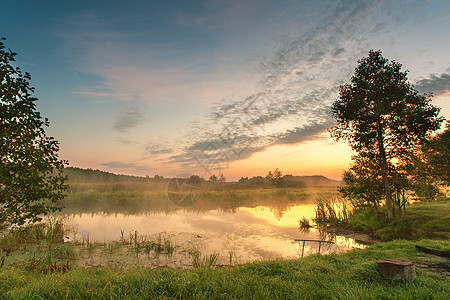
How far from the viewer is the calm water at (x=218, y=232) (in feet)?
31.9

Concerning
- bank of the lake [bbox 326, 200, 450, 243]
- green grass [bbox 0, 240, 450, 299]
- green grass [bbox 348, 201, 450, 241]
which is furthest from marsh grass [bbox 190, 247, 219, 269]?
green grass [bbox 348, 201, 450, 241]

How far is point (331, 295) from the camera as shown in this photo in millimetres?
3957

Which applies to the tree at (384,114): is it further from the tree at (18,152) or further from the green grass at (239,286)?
the tree at (18,152)

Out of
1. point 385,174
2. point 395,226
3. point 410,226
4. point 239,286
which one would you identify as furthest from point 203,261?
point 385,174

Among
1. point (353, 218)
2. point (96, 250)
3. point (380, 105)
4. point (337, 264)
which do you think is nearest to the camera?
point (337, 264)

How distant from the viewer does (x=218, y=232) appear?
12531 millimetres

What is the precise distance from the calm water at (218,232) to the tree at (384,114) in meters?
5.60

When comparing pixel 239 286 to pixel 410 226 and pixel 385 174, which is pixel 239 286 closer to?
pixel 410 226

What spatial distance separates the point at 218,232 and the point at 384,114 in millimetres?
11647

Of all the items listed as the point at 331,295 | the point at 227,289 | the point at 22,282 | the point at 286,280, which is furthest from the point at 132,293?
the point at 331,295

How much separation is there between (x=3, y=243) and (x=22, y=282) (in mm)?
6186

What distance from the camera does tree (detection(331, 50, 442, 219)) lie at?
12.2 m

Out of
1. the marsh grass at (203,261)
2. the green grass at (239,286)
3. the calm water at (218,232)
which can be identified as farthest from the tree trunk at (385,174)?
the marsh grass at (203,261)

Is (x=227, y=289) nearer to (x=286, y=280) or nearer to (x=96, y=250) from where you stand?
(x=286, y=280)
